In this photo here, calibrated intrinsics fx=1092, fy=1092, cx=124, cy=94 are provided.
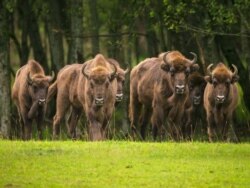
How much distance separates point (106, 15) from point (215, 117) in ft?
81.9

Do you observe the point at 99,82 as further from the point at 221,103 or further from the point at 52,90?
the point at 52,90

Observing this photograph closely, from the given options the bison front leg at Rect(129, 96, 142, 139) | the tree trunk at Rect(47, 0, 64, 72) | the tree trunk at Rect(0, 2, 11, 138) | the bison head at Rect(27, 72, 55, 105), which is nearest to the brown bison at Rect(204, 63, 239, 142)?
the bison front leg at Rect(129, 96, 142, 139)

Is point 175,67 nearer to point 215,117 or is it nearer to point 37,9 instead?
point 215,117

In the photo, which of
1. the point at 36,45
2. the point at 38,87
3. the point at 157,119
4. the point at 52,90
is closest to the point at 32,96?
the point at 38,87

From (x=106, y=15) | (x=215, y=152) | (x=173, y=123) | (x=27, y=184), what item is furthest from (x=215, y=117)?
(x=106, y=15)

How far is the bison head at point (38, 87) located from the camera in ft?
106

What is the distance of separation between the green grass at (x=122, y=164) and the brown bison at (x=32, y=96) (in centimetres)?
729

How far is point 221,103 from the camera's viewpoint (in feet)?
100

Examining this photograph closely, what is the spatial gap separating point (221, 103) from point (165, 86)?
1.66 m

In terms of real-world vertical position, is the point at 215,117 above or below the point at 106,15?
below

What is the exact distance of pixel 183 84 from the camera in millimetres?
29984

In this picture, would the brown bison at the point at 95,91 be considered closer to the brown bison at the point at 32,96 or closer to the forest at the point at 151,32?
the brown bison at the point at 32,96

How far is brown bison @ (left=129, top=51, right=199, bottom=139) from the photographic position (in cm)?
3023

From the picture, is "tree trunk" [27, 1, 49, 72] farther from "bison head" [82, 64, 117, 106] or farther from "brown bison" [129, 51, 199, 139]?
"bison head" [82, 64, 117, 106]
